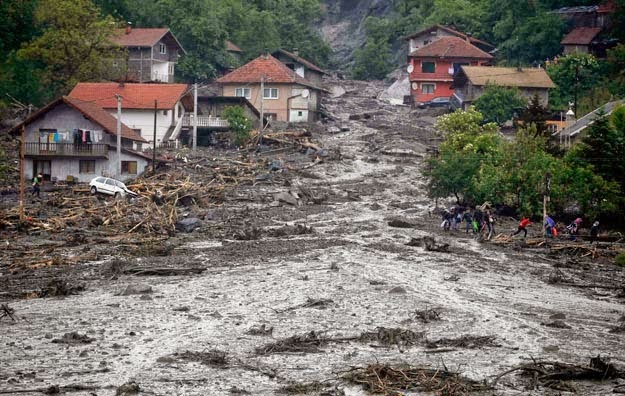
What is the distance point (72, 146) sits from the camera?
66.8 metres

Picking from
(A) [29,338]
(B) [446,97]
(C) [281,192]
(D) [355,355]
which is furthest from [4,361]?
(B) [446,97]

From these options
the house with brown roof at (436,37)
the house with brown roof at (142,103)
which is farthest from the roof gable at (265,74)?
the house with brown roof at (436,37)

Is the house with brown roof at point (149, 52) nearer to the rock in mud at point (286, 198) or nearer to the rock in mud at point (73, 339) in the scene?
the rock in mud at point (286, 198)

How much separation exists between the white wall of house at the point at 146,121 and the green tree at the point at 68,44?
7.01 meters

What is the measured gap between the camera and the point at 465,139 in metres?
64.6

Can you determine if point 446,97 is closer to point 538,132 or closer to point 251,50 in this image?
point 251,50

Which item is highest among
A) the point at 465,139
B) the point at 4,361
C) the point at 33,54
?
the point at 33,54

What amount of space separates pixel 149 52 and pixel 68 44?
42.5ft

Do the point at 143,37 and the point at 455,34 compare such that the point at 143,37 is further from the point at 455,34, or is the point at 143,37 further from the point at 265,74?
the point at 455,34

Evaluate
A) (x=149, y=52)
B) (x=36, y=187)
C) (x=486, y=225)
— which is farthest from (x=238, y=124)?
(x=486, y=225)

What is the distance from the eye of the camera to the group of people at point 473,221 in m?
51.0

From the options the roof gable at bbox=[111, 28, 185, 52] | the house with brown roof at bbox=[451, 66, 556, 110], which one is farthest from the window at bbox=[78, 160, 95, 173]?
the house with brown roof at bbox=[451, 66, 556, 110]

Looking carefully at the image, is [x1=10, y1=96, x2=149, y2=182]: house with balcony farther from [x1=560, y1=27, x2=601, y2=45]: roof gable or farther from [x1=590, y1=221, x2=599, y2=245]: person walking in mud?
[x1=560, y1=27, x2=601, y2=45]: roof gable

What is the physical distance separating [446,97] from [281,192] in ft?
134
